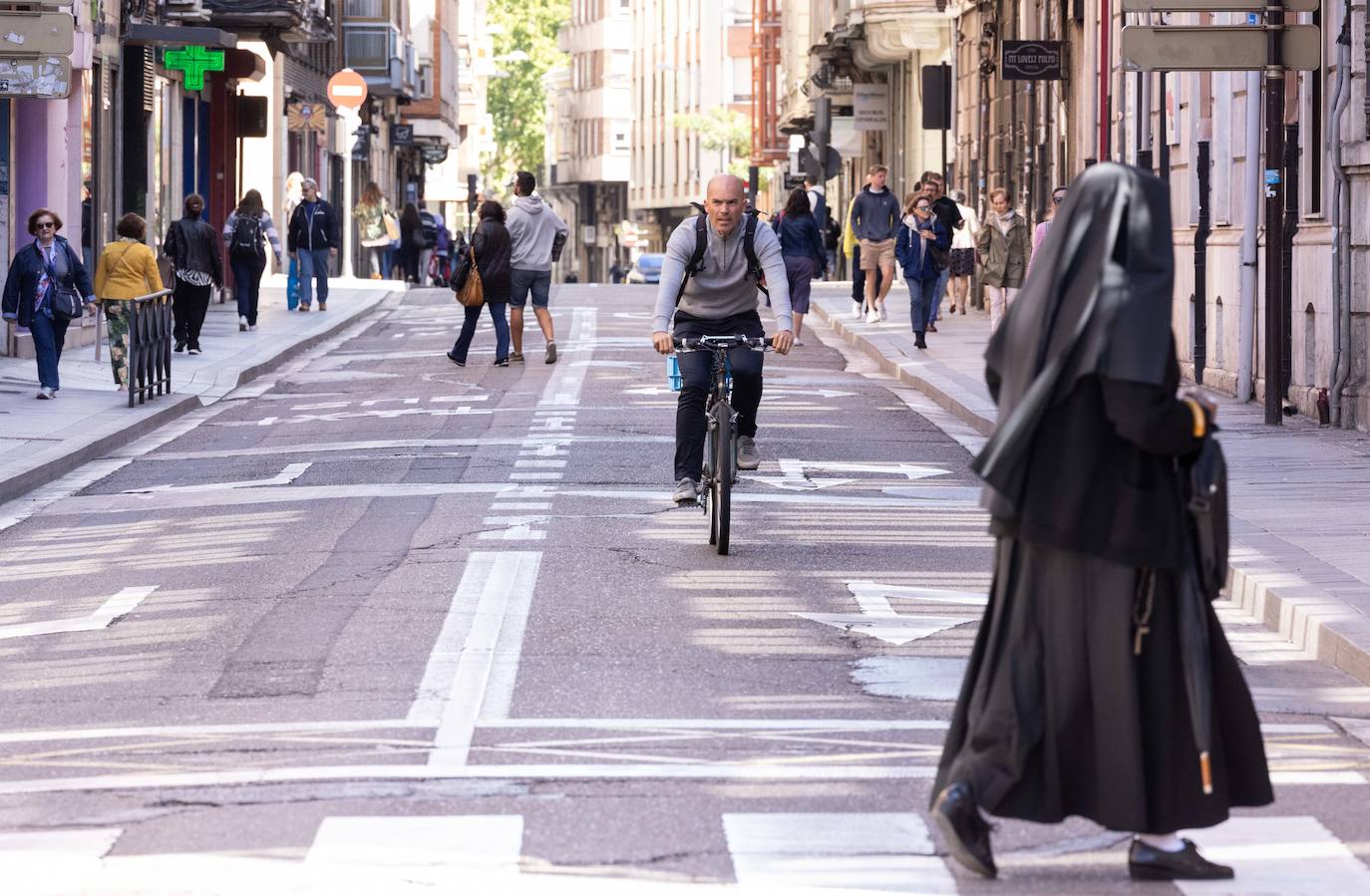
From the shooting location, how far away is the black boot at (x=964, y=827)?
20.1 feet

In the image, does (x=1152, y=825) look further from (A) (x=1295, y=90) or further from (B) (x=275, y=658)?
(A) (x=1295, y=90)

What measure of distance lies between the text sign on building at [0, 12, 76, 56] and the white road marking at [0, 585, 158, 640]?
9675 mm

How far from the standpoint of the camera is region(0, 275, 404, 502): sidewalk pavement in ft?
57.9

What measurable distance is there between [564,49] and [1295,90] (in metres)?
123

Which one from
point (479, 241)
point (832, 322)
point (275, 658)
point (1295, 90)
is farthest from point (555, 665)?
point (832, 322)

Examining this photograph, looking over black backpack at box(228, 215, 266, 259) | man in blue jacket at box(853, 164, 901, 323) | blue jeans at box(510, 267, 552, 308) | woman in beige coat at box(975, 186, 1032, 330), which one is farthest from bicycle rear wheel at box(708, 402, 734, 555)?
black backpack at box(228, 215, 266, 259)

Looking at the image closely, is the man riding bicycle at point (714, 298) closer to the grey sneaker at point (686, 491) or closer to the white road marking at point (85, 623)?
the grey sneaker at point (686, 491)

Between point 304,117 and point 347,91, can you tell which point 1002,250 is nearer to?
point 304,117

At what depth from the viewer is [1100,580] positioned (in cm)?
612

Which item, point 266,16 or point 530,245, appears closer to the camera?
point 530,245

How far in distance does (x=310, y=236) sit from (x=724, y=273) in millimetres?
23528

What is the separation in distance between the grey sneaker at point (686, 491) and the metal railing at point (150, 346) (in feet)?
28.7

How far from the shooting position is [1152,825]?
608 cm

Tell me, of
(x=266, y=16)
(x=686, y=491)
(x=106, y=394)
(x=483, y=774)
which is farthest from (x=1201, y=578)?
(x=266, y=16)
